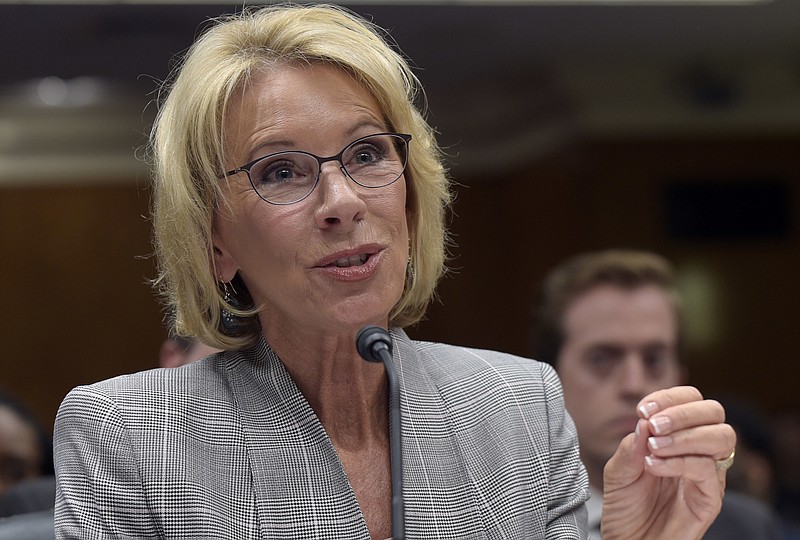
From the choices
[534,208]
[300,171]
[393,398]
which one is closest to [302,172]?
[300,171]

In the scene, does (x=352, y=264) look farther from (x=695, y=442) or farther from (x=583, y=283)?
(x=583, y=283)

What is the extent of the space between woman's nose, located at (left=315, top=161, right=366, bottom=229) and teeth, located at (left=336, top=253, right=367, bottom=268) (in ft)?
0.16

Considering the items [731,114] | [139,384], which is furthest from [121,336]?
[139,384]

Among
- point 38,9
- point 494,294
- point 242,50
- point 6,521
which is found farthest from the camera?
point 494,294

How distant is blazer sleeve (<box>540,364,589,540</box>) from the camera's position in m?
1.60

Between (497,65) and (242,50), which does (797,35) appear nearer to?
(497,65)

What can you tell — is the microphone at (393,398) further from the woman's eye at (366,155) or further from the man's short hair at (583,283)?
the man's short hair at (583,283)

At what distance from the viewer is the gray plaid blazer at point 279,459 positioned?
1.42 m

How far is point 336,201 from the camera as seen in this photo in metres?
1.47

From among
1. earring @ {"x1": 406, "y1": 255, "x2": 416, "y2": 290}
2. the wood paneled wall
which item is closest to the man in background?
earring @ {"x1": 406, "y1": 255, "x2": 416, "y2": 290}

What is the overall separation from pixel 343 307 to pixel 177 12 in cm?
326

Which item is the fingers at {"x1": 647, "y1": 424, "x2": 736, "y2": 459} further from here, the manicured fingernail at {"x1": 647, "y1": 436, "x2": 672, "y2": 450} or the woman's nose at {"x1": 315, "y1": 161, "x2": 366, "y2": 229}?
the woman's nose at {"x1": 315, "y1": 161, "x2": 366, "y2": 229}

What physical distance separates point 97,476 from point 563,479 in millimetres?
660

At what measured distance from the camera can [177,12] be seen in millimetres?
4457
